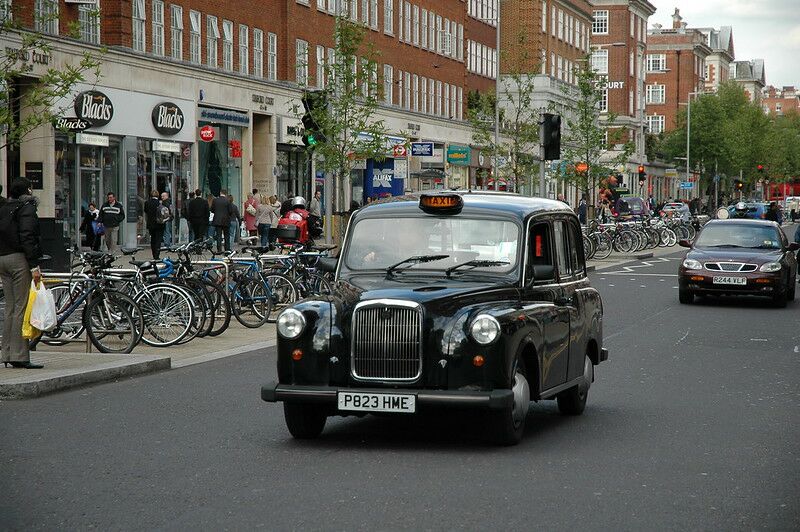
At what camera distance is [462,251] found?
1061 cm

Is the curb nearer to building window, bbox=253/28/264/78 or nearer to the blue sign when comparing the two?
the blue sign

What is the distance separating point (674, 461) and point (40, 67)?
2994 cm

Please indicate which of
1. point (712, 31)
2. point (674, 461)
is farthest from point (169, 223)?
point (712, 31)

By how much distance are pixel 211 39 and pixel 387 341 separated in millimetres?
38879

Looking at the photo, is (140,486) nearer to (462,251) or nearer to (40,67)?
(462,251)

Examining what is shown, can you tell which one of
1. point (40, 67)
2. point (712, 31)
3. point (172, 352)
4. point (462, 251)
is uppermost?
point (712, 31)

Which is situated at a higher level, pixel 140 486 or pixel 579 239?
pixel 579 239

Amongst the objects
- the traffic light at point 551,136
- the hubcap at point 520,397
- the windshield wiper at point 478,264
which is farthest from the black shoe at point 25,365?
the traffic light at point 551,136

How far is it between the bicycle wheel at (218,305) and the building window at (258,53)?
32384mm

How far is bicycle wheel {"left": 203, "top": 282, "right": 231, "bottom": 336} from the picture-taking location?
717 inches

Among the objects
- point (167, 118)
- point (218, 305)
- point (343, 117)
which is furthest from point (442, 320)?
point (167, 118)

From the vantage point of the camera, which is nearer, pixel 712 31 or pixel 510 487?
pixel 510 487

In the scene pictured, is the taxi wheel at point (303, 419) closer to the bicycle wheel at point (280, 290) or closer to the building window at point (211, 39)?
the bicycle wheel at point (280, 290)

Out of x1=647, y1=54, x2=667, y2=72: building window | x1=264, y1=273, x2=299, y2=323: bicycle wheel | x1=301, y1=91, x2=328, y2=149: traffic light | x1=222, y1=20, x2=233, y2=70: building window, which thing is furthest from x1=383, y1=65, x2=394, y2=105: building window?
x1=647, y1=54, x2=667, y2=72: building window
